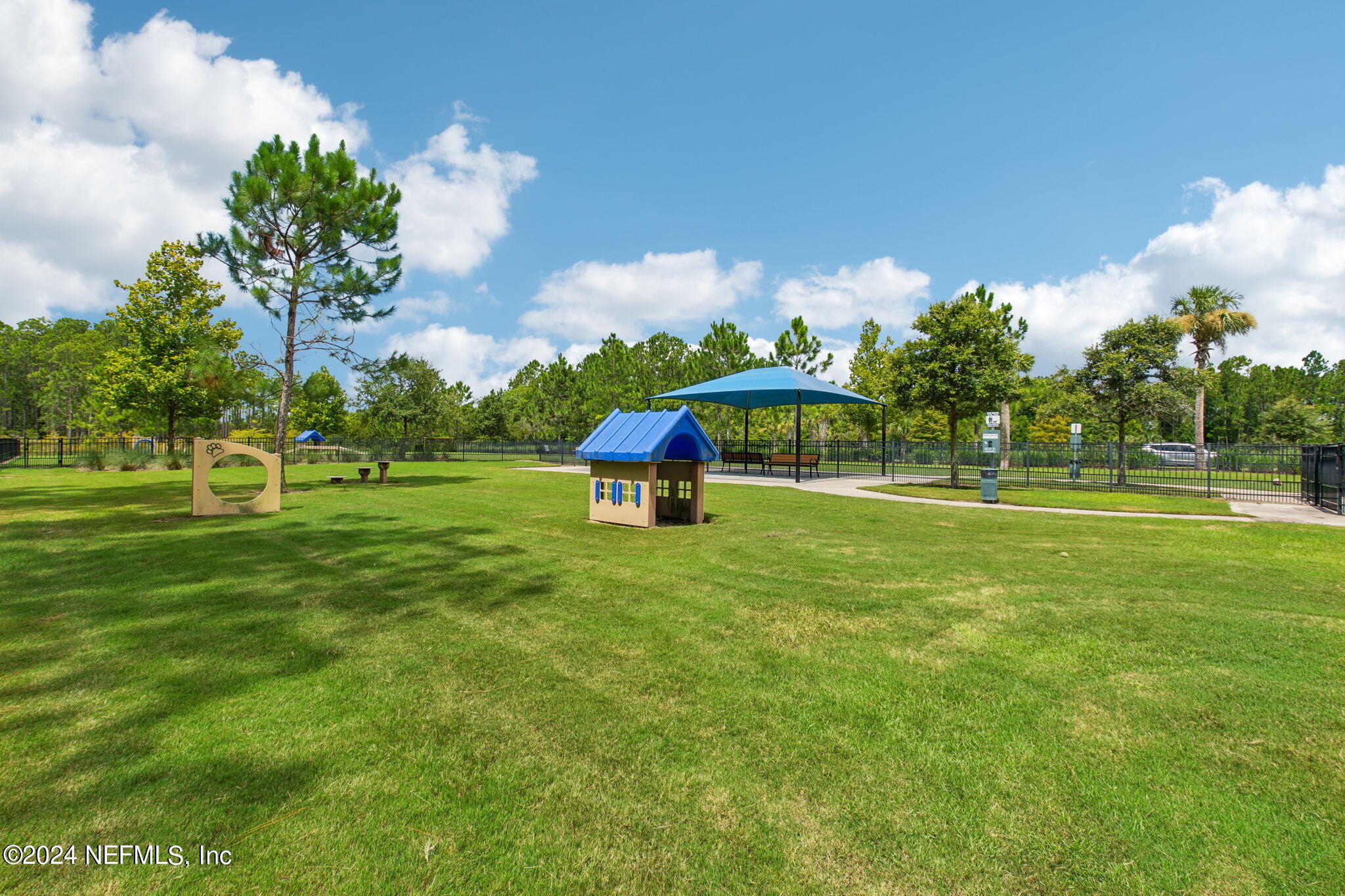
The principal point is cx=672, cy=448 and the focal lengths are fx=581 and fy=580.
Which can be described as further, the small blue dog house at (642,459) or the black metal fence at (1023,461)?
the black metal fence at (1023,461)

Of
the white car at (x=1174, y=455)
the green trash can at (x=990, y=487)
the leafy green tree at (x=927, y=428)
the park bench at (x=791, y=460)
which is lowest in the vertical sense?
the green trash can at (x=990, y=487)

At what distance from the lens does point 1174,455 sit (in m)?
20.4

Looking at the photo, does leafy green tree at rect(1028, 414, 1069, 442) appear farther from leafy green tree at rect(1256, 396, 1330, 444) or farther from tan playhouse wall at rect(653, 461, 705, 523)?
tan playhouse wall at rect(653, 461, 705, 523)

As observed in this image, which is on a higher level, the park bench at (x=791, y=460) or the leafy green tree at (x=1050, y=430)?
the leafy green tree at (x=1050, y=430)

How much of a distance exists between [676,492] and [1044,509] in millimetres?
9760

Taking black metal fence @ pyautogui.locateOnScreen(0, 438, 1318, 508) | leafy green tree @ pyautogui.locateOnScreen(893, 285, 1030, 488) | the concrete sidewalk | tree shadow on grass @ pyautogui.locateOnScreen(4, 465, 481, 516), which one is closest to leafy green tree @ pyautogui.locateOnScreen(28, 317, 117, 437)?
black metal fence @ pyautogui.locateOnScreen(0, 438, 1318, 508)

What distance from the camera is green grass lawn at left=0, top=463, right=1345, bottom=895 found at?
2.32 metres

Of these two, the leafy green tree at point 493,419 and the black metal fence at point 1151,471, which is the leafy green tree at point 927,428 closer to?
the black metal fence at point 1151,471

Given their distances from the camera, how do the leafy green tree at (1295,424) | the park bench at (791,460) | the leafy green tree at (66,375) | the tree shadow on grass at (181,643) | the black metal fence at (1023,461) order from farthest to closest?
the leafy green tree at (66,375) < the leafy green tree at (1295,424) < the park bench at (791,460) < the black metal fence at (1023,461) < the tree shadow on grass at (181,643)

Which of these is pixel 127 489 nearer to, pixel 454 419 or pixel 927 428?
pixel 454 419

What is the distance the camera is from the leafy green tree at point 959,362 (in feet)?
65.3

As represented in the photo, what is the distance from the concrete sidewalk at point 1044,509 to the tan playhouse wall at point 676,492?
22.3 ft

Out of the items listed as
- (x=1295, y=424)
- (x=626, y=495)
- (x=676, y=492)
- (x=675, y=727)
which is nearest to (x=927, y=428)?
(x=1295, y=424)

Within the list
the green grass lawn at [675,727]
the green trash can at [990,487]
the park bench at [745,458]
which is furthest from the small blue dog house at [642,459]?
the park bench at [745,458]
